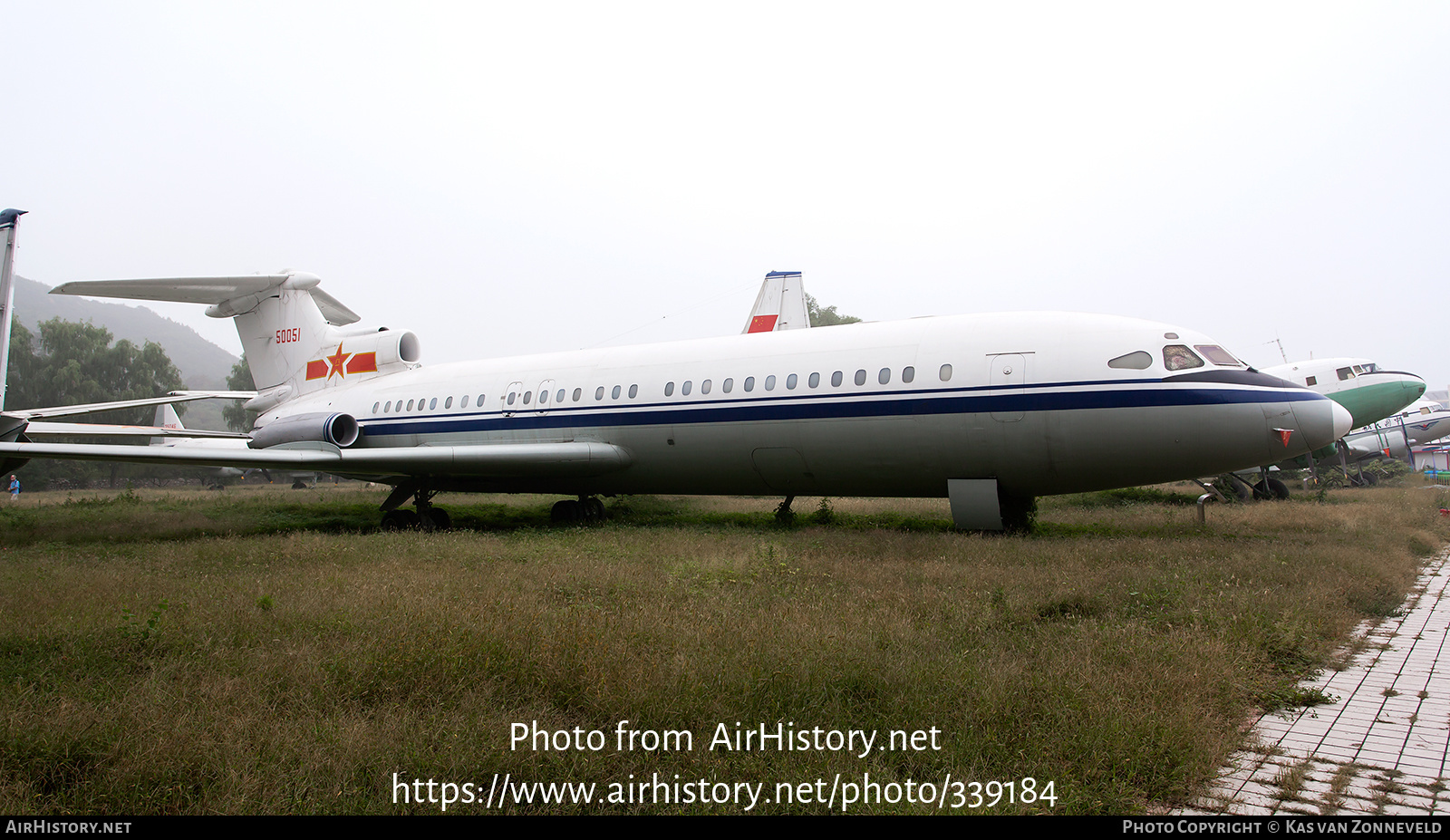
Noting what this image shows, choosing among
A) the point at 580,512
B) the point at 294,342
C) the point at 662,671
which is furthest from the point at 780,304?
the point at 662,671

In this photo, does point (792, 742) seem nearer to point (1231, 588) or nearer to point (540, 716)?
point (540, 716)

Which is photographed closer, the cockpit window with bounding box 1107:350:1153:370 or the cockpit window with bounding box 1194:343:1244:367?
the cockpit window with bounding box 1107:350:1153:370

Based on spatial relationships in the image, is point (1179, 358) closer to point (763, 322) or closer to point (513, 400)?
point (513, 400)

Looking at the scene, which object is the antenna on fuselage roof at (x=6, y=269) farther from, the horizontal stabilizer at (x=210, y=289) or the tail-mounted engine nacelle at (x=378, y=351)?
the tail-mounted engine nacelle at (x=378, y=351)

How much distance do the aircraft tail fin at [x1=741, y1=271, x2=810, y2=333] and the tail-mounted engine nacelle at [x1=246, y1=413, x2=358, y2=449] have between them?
45.9 ft

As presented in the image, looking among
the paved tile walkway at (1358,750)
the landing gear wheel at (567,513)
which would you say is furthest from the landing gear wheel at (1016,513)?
the landing gear wheel at (567,513)

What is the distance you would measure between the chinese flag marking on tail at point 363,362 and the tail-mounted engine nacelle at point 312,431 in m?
2.70

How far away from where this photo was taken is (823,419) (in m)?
11.2

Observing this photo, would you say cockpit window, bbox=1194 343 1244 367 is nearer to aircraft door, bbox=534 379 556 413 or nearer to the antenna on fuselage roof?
aircraft door, bbox=534 379 556 413

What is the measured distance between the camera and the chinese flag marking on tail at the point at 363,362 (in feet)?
57.6

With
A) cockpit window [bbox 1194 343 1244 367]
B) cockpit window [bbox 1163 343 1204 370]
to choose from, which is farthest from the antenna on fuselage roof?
cockpit window [bbox 1194 343 1244 367]

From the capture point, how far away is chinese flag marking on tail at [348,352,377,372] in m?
17.6

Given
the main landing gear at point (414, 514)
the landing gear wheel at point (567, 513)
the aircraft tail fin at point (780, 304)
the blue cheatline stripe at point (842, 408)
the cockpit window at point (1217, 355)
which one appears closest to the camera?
the blue cheatline stripe at point (842, 408)

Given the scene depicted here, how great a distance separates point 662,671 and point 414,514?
11772mm
